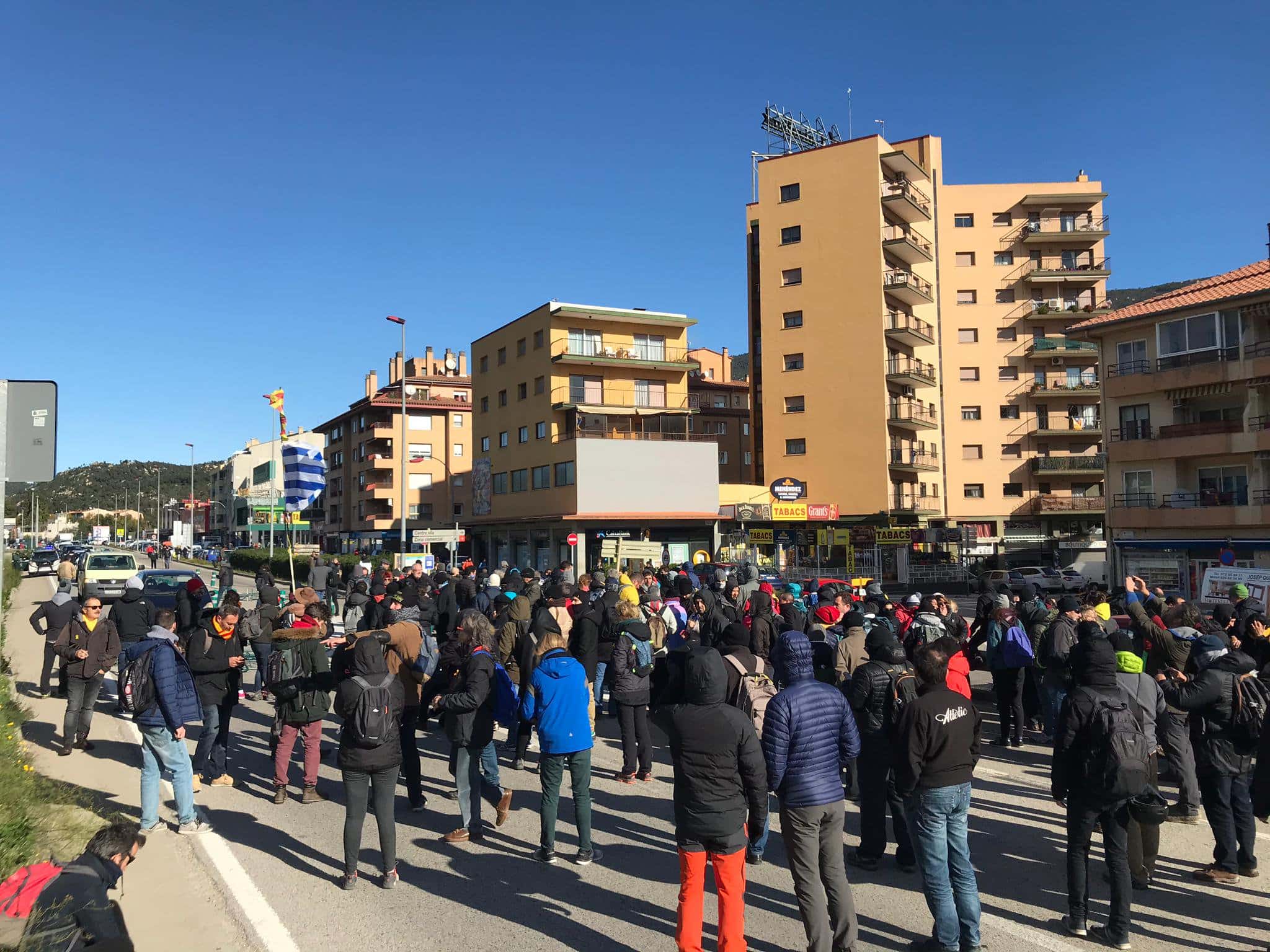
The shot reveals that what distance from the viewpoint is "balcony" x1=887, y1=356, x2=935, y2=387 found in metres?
49.0

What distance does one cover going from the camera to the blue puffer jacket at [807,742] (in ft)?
16.2

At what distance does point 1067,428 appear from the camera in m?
56.4

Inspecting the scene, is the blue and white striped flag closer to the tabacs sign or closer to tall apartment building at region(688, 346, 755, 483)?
the tabacs sign

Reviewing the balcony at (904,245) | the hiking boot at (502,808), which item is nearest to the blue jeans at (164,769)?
the hiking boot at (502,808)

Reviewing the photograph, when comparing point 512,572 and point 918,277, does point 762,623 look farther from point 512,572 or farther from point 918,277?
point 918,277

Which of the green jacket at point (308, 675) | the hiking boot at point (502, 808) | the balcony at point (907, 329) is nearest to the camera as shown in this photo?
the hiking boot at point (502, 808)

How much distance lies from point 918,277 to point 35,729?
49690mm

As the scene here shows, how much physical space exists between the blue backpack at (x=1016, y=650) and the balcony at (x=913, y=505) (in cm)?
3922

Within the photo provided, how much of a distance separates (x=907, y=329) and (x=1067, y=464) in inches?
608

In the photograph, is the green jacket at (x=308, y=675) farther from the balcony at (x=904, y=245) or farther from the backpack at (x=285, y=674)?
the balcony at (x=904, y=245)

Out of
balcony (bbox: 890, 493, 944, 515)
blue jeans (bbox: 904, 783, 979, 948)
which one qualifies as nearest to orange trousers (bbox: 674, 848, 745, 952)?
blue jeans (bbox: 904, 783, 979, 948)

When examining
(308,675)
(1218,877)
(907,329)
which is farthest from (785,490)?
(1218,877)

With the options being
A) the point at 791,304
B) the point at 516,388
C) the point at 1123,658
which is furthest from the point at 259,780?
the point at 791,304

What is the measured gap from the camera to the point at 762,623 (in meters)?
10.9
